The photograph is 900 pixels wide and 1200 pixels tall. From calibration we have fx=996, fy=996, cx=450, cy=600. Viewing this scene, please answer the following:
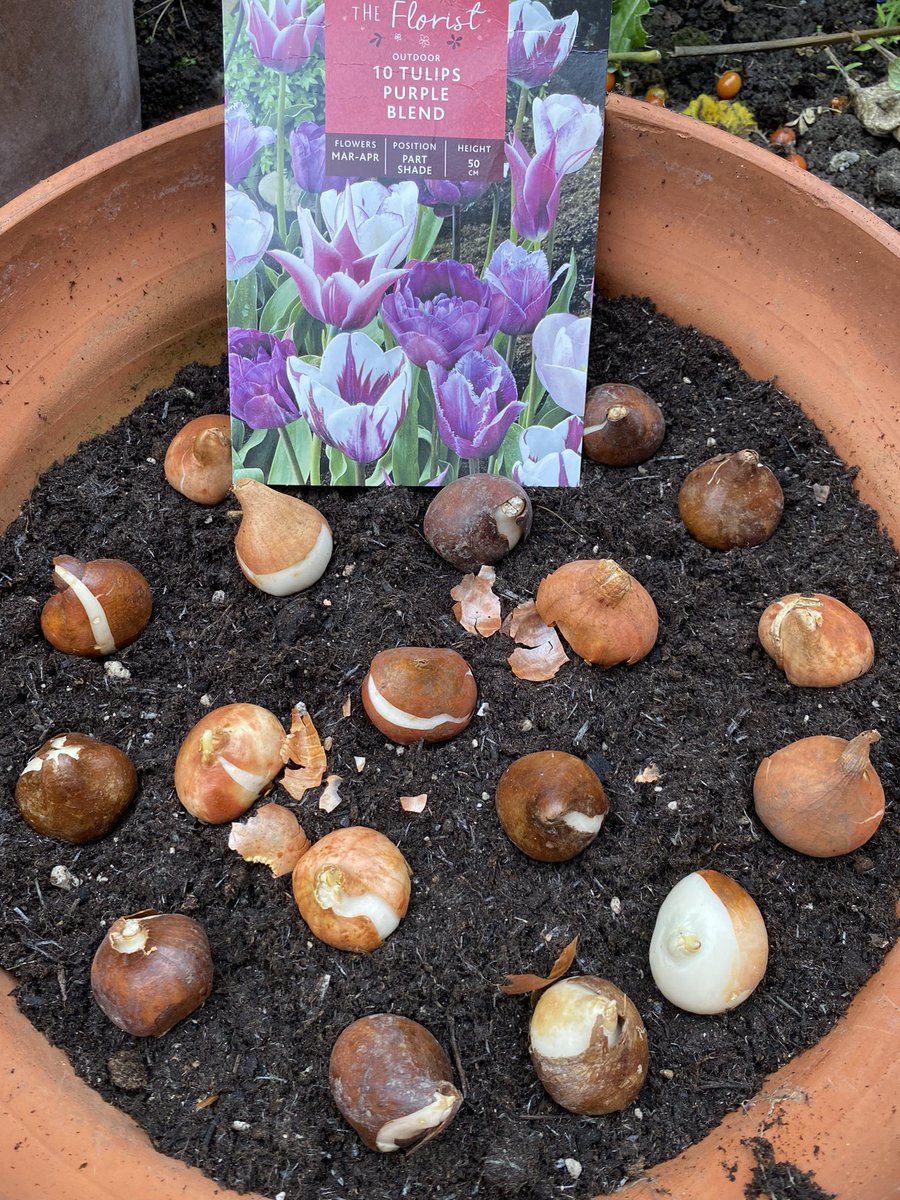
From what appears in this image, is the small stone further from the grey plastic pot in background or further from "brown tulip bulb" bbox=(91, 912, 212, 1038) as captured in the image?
the grey plastic pot in background

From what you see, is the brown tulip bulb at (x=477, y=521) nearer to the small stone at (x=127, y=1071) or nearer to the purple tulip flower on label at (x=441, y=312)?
the purple tulip flower on label at (x=441, y=312)

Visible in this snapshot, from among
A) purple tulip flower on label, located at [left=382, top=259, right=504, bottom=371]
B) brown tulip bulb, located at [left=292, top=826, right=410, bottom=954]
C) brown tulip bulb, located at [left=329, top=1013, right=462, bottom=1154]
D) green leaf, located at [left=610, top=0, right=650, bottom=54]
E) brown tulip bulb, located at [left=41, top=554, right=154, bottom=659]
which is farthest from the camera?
green leaf, located at [left=610, top=0, right=650, bottom=54]

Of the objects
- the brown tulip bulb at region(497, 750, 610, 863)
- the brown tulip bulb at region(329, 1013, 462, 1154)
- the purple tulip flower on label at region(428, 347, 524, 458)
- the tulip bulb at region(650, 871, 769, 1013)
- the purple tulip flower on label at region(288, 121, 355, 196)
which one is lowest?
the brown tulip bulb at region(329, 1013, 462, 1154)

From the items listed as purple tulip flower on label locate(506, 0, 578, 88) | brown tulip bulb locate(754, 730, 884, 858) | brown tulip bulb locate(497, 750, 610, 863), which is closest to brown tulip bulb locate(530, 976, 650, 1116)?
brown tulip bulb locate(497, 750, 610, 863)

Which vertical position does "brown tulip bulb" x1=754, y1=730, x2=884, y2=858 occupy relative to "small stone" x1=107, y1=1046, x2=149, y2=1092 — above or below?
above

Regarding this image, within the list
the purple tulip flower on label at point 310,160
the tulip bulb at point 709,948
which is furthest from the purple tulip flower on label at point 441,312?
the tulip bulb at point 709,948

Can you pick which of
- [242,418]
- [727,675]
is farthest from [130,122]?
[727,675]

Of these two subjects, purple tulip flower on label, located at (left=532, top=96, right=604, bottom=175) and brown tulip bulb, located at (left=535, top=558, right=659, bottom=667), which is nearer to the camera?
brown tulip bulb, located at (left=535, top=558, right=659, bottom=667)
